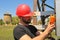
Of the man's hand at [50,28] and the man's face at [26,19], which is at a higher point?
the man's face at [26,19]

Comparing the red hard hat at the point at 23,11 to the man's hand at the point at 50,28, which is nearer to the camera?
the man's hand at the point at 50,28

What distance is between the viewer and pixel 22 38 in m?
3.44

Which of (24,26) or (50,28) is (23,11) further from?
(50,28)

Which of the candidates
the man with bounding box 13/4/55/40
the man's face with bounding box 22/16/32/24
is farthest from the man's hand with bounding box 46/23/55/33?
the man's face with bounding box 22/16/32/24

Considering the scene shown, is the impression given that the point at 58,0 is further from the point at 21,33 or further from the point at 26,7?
the point at 21,33

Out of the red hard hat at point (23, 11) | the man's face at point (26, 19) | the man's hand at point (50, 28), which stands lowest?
the man's hand at point (50, 28)

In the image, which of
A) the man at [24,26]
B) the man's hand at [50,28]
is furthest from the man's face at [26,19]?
the man's hand at [50,28]

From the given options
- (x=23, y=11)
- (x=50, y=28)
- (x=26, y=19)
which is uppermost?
(x=23, y=11)

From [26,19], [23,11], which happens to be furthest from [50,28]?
[23,11]

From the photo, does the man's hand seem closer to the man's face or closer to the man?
the man

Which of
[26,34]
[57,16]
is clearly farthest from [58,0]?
[26,34]

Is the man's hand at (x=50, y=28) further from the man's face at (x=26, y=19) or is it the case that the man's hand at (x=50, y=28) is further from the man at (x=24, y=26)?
the man's face at (x=26, y=19)

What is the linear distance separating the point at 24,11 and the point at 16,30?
0.29 metres

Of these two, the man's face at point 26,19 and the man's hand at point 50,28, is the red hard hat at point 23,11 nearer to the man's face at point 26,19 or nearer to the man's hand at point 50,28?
the man's face at point 26,19
